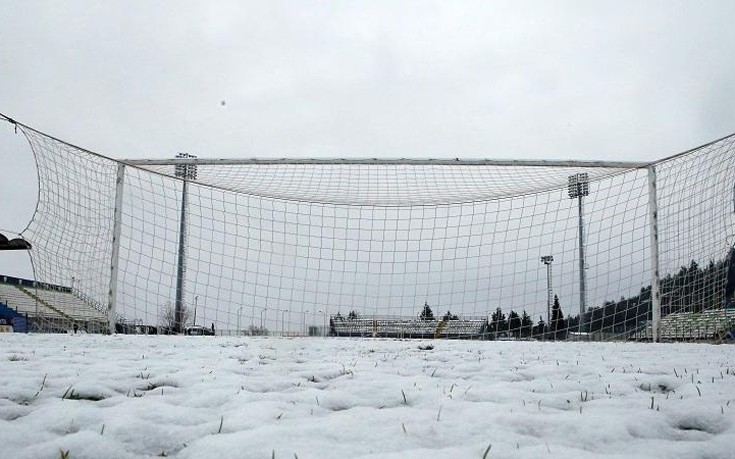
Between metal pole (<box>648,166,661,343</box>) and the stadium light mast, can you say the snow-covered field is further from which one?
the stadium light mast

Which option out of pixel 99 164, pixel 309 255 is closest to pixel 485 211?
pixel 309 255

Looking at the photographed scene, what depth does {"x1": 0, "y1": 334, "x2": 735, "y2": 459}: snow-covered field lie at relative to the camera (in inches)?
63.6

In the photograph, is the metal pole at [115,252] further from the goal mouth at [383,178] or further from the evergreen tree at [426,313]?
the evergreen tree at [426,313]

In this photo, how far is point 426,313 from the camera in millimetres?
10508

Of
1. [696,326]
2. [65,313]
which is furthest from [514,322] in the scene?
[65,313]

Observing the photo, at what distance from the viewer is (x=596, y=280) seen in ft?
30.3

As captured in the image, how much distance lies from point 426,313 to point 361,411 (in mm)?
8489

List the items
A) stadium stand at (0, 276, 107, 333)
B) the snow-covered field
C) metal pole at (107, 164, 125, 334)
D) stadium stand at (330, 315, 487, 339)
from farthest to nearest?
stadium stand at (330, 315, 487, 339), stadium stand at (0, 276, 107, 333), metal pole at (107, 164, 125, 334), the snow-covered field

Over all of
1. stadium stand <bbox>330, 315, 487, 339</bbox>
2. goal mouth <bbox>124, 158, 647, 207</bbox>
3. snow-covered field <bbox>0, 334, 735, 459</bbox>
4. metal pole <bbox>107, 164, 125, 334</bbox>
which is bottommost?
stadium stand <bbox>330, 315, 487, 339</bbox>

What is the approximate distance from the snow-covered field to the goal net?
5565 millimetres

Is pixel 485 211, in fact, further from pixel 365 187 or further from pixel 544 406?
pixel 544 406

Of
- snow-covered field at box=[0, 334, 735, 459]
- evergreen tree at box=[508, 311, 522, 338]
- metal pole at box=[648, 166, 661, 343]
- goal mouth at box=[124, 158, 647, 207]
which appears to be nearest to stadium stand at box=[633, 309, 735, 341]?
metal pole at box=[648, 166, 661, 343]

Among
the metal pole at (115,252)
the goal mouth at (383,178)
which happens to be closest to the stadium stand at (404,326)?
the goal mouth at (383,178)

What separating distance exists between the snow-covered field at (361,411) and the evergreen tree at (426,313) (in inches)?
252
